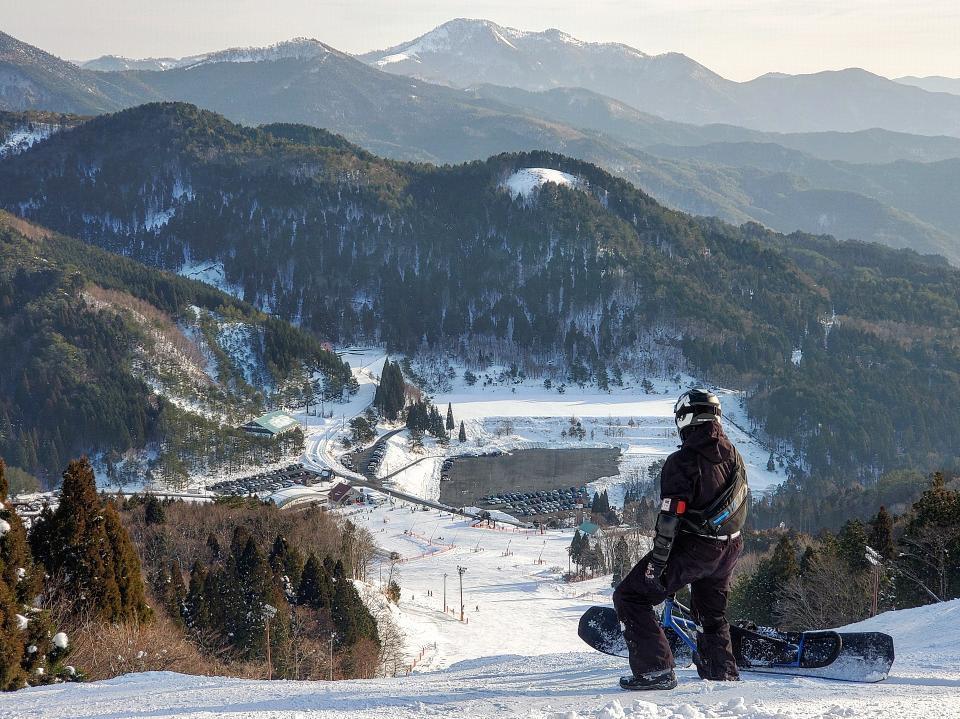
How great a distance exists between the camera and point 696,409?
348 inches

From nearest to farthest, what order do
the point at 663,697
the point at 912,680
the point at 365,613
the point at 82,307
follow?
the point at 663,697 < the point at 912,680 < the point at 365,613 < the point at 82,307

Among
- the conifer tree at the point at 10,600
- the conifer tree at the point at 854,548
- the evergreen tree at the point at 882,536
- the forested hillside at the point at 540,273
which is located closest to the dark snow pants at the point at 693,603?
the conifer tree at the point at 10,600

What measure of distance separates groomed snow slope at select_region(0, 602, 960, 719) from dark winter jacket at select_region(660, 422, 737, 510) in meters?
1.91

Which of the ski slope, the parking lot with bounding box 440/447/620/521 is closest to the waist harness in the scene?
the ski slope

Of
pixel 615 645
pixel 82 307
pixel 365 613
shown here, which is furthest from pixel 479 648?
pixel 82 307

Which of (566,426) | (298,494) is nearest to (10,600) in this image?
(298,494)

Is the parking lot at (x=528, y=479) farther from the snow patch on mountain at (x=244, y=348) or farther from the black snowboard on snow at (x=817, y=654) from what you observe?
the black snowboard on snow at (x=817, y=654)

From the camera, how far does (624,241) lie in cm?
16400

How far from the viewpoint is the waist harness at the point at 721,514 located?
873cm

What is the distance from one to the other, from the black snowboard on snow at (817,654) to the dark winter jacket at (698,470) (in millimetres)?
2485

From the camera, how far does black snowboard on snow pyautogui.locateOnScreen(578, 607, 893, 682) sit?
9.79 metres

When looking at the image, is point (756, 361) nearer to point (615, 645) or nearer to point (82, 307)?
point (82, 307)

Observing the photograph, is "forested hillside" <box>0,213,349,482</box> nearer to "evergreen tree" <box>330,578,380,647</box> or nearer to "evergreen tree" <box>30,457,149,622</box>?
"evergreen tree" <box>330,578,380,647</box>

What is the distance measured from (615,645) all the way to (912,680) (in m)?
3.36
